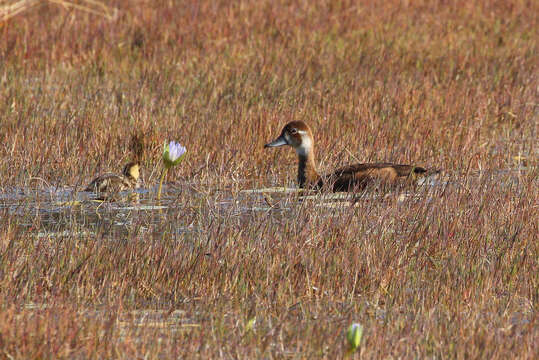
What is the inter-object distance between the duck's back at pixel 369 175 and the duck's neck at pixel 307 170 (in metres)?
0.37

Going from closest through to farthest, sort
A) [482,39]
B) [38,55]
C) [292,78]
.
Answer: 1. [292,78]
2. [38,55]
3. [482,39]

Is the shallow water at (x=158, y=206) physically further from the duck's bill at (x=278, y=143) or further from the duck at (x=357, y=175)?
the duck's bill at (x=278, y=143)

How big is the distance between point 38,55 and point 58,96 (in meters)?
2.60

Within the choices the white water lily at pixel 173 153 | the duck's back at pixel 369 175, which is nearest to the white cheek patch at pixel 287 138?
the duck's back at pixel 369 175

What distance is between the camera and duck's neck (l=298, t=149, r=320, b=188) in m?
8.56

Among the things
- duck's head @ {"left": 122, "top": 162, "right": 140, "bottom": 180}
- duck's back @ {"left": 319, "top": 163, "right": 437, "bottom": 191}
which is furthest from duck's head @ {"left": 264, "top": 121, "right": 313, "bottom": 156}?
duck's head @ {"left": 122, "top": 162, "right": 140, "bottom": 180}

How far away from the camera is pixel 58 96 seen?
447 inches

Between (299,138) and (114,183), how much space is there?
6.15 ft

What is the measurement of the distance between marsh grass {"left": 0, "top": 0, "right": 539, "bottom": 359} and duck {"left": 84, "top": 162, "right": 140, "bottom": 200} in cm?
14

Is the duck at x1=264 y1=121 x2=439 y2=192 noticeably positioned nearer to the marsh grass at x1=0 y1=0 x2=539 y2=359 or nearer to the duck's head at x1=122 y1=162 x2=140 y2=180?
the marsh grass at x1=0 y1=0 x2=539 y2=359

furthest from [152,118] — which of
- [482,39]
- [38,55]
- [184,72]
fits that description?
[482,39]

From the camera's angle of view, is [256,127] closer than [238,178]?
No

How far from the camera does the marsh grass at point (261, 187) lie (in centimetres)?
478

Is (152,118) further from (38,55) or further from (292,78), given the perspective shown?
(38,55)
